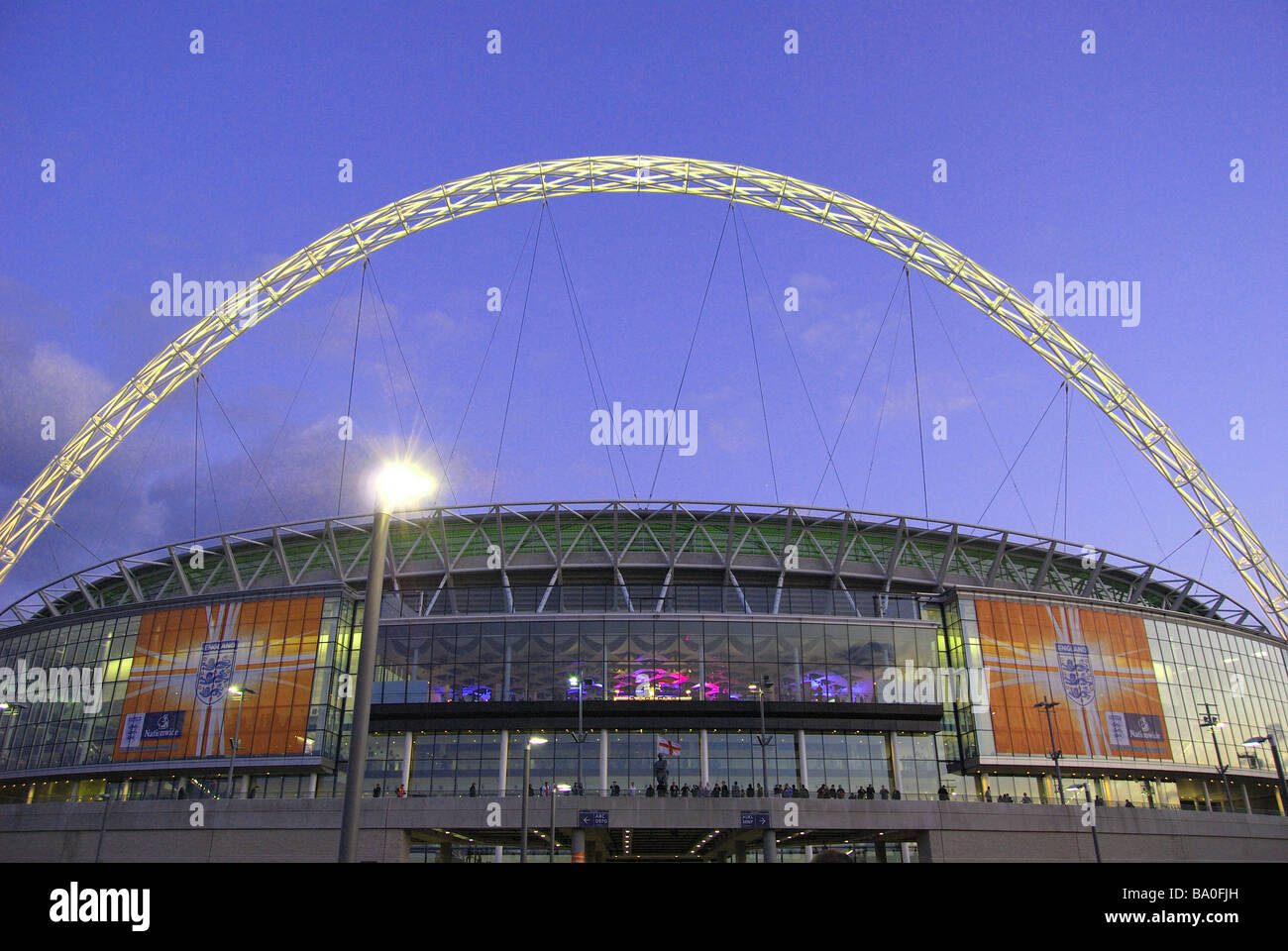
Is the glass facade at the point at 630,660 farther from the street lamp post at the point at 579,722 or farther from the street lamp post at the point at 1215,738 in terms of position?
the street lamp post at the point at 1215,738

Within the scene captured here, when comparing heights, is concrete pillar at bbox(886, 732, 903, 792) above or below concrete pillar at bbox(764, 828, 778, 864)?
above

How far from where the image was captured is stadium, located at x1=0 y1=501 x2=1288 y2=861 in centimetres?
5947

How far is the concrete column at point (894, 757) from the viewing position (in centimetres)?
5997

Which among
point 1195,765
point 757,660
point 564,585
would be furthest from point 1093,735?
point 564,585

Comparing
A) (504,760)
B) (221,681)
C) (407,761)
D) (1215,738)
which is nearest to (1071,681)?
(1215,738)

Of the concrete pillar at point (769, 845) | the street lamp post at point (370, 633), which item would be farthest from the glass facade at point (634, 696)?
the street lamp post at point (370, 633)

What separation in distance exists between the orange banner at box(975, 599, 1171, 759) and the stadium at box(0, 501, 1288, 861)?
16cm

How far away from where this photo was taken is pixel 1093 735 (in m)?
61.6

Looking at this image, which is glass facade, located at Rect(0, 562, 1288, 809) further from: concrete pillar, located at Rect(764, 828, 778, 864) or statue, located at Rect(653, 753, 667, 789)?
concrete pillar, located at Rect(764, 828, 778, 864)

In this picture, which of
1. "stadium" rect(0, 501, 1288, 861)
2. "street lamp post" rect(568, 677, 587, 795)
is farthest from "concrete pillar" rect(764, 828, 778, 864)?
"street lamp post" rect(568, 677, 587, 795)

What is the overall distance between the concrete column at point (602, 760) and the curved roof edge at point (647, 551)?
15.1 meters

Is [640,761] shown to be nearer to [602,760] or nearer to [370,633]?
[602,760]
